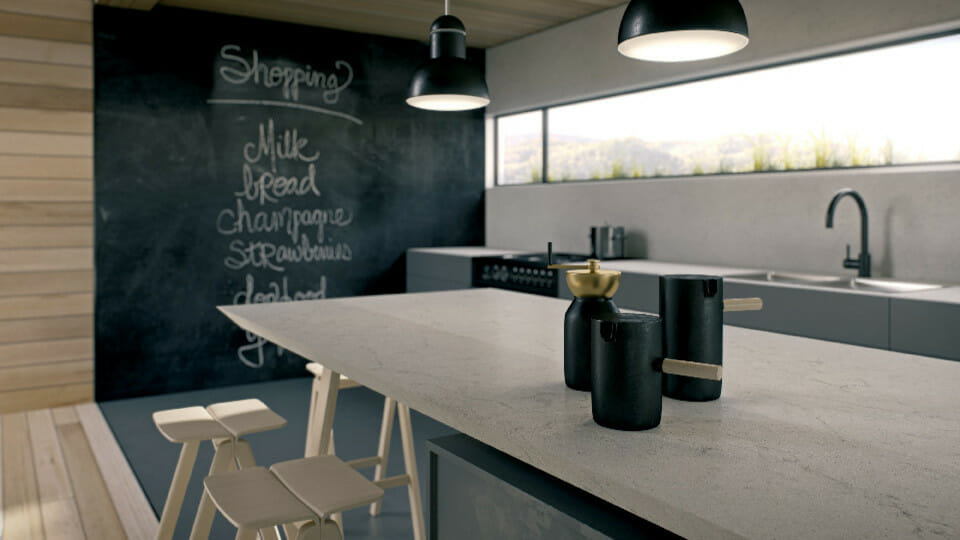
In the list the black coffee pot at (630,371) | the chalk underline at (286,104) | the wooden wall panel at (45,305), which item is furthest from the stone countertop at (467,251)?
the black coffee pot at (630,371)

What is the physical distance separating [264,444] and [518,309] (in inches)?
71.4

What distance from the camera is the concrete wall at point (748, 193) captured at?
325 cm

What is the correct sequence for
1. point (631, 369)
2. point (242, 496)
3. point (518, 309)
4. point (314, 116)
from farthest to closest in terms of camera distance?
point (314, 116)
point (518, 309)
point (242, 496)
point (631, 369)

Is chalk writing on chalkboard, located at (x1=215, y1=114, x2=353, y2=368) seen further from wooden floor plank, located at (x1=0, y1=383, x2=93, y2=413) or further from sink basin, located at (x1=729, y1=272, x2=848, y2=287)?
sink basin, located at (x1=729, y1=272, x2=848, y2=287)

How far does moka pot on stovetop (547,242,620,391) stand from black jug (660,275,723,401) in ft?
0.37

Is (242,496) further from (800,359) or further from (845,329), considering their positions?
(845,329)

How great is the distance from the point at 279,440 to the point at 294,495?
7.14 ft

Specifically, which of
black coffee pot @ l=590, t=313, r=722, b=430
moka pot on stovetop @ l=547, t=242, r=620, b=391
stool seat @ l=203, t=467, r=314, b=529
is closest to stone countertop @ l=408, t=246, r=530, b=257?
stool seat @ l=203, t=467, r=314, b=529

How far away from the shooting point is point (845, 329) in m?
2.82

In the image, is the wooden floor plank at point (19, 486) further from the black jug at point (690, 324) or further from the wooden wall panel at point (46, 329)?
the black jug at point (690, 324)

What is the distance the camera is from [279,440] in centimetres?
369

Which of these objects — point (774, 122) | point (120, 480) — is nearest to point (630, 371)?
point (120, 480)

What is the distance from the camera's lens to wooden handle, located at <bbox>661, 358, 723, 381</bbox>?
3.31 ft

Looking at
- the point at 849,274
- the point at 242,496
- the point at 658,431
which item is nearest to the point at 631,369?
the point at 658,431
